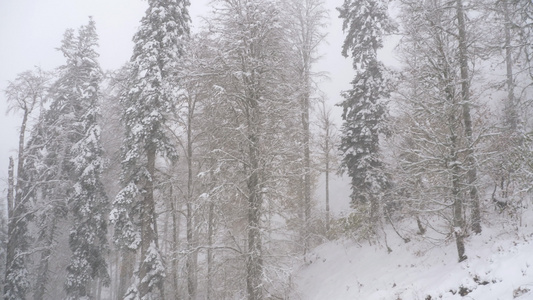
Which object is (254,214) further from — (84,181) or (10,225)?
(10,225)

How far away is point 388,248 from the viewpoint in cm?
1141

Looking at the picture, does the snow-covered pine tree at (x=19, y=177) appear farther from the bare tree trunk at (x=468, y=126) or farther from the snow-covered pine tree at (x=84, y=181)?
the bare tree trunk at (x=468, y=126)

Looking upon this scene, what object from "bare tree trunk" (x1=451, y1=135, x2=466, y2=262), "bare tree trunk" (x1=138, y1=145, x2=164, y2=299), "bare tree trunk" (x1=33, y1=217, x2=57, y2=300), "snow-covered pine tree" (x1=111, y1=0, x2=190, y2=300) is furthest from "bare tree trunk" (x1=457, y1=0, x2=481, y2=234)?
"bare tree trunk" (x1=33, y1=217, x2=57, y2=300)

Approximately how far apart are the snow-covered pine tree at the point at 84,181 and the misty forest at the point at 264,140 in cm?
9

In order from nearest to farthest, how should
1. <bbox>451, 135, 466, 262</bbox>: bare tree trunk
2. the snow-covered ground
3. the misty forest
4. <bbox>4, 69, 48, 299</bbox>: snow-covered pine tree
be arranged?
1. the snow-covered ground
2. <bbox>451, 135, 466, 262</bbox>: bare tree trunk
3. the misty forest
4. <bbox>4, 69, 48, 299</bbox>: snow-covered pine tree

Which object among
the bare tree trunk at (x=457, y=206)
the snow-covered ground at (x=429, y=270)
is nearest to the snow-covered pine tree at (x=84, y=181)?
the snow-covered ground at (x=429, y=270)

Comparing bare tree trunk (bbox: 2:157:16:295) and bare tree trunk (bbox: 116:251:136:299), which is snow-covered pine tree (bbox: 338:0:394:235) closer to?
bare tree trunk (bbox: 116:251:136:299)

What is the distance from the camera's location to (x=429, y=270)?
8719 mm

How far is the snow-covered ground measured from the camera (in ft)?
20.6

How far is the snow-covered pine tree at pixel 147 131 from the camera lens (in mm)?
12602

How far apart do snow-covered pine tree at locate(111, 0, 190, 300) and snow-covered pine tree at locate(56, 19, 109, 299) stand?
175 inches

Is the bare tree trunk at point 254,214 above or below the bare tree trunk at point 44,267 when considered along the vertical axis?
above

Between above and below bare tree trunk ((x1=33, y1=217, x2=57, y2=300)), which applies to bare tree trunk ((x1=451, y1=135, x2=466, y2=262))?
above

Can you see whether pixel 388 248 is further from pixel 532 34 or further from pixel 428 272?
pixel 532 34
